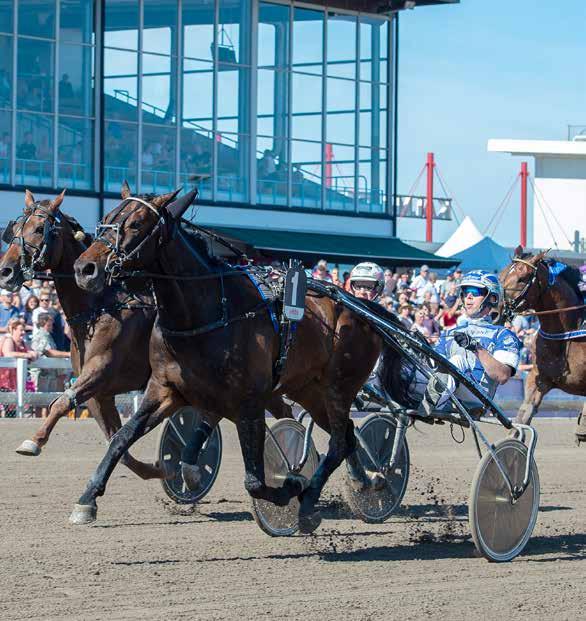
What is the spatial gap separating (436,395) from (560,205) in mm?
34332

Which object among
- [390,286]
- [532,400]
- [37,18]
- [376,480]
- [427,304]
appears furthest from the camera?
[37,18]

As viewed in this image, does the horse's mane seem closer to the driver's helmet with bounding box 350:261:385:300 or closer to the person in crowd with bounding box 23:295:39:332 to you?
the driver's helmet with bounding box 350:261:385:300

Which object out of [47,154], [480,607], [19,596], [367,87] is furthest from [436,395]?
[367,87]

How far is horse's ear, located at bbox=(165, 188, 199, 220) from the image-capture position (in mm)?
6051

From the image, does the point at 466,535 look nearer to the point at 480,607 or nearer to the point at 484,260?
the point at 480,607

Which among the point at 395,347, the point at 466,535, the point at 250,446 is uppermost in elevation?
the point at 395,347

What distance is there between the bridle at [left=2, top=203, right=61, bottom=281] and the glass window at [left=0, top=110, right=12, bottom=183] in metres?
14.1

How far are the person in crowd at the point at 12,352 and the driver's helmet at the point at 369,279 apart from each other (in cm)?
637

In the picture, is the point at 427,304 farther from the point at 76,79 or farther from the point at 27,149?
the point at 76,79

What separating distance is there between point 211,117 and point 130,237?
1898 cm

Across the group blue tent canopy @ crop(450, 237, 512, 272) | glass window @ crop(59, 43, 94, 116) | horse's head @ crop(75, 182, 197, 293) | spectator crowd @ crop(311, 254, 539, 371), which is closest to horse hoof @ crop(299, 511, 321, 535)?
horse's head @ crop(75, 182, 197, 293)

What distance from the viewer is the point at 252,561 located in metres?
6.24

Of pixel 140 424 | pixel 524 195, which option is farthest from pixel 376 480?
pixel 524 195

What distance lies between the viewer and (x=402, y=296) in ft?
57.8
